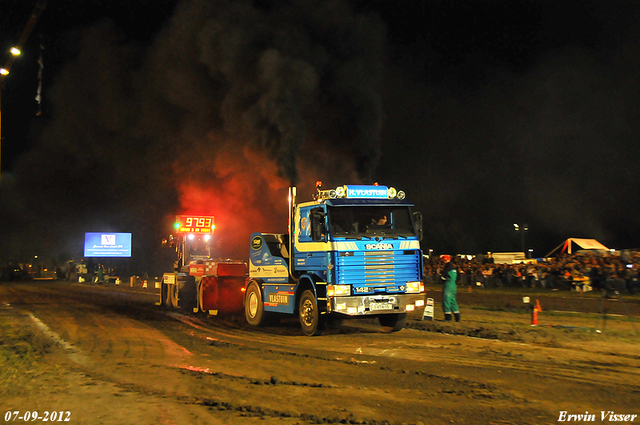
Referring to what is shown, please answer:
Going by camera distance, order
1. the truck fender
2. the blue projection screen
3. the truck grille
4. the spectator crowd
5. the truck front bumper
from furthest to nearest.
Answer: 1. the blue projection screen
2. the spectator crowd
3. the truck fender
4. the truck grille
5. the truck front bumper

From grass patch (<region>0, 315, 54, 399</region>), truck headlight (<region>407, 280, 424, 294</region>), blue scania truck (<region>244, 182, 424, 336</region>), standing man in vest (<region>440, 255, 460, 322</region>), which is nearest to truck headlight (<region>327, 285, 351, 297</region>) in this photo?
blue scania truck (<region>244, 182, 424, 336</region>)

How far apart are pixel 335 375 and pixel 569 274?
807 inches

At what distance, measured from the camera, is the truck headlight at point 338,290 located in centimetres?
1151

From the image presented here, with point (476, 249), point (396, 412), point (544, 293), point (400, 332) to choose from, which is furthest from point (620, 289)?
point (476, 249)

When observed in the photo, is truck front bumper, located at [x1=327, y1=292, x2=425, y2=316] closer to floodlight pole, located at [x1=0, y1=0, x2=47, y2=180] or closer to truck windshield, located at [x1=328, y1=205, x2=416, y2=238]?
truck windshield, located at [x1=328, y1=205, x2=416, y2=238]

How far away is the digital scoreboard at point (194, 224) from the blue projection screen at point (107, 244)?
33346mm

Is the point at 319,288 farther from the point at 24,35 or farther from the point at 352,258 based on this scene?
the point at 24,35

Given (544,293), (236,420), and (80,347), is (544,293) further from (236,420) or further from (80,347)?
(236,420)

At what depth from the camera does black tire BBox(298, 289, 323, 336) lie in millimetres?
12117

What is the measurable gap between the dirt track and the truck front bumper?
65cm

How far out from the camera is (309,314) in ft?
41.0

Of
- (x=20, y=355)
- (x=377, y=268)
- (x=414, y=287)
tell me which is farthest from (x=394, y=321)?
(x=20, y=355)

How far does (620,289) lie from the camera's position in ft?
72.7

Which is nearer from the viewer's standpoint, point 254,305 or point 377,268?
point 377,268
